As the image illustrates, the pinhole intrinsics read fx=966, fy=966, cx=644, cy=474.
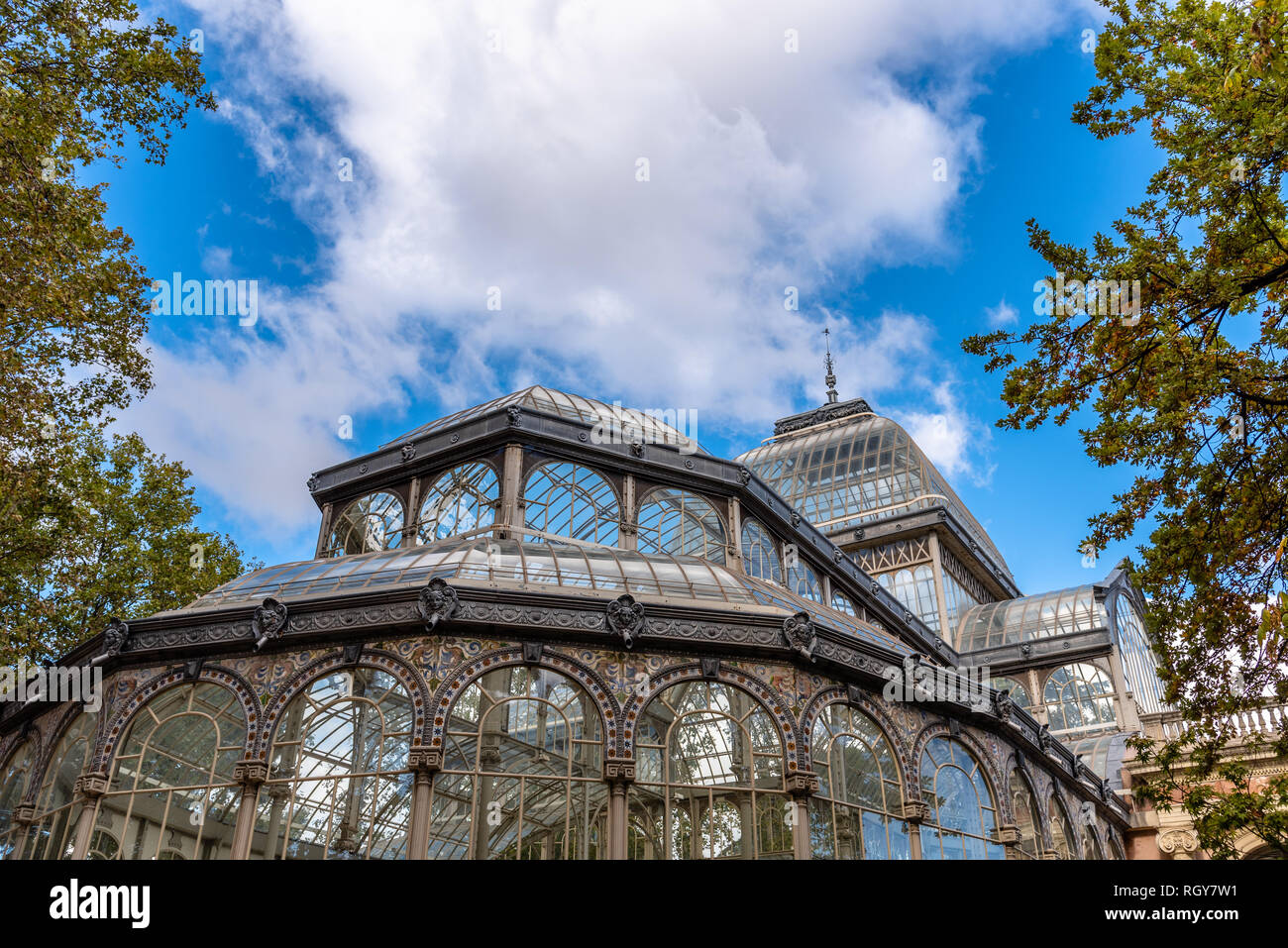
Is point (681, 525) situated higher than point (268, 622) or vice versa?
point (681, 525)

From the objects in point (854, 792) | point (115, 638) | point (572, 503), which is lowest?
point (854, 792)

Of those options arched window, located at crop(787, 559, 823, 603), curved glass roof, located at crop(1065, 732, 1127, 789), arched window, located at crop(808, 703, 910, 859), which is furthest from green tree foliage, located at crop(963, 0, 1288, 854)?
curved glass roof, located at crop(1065, 732, 1127, 789)

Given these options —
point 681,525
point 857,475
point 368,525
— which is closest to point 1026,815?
point 681,525

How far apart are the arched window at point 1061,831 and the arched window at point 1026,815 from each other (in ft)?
4.46

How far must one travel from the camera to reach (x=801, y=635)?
1831 centimetres

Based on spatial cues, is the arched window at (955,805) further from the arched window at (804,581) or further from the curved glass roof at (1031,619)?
the curved glass roof at (1031,619)

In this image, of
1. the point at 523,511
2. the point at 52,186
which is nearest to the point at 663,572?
the point at 523,511

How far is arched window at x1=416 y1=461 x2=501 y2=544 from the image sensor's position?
81.8ft

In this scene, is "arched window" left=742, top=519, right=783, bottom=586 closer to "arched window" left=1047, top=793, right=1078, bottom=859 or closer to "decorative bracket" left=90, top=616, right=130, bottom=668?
"arched window" left=1047, top=793, right=1078, bottom=859

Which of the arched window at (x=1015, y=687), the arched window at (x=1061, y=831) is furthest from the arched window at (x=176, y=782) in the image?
the arched window at (x=1015, y=687)

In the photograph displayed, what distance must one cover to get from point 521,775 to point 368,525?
12398 millimetres

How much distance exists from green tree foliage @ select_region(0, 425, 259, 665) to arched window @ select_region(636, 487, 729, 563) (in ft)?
46.9

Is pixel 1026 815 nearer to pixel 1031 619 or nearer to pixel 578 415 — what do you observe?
pixel 578 415
